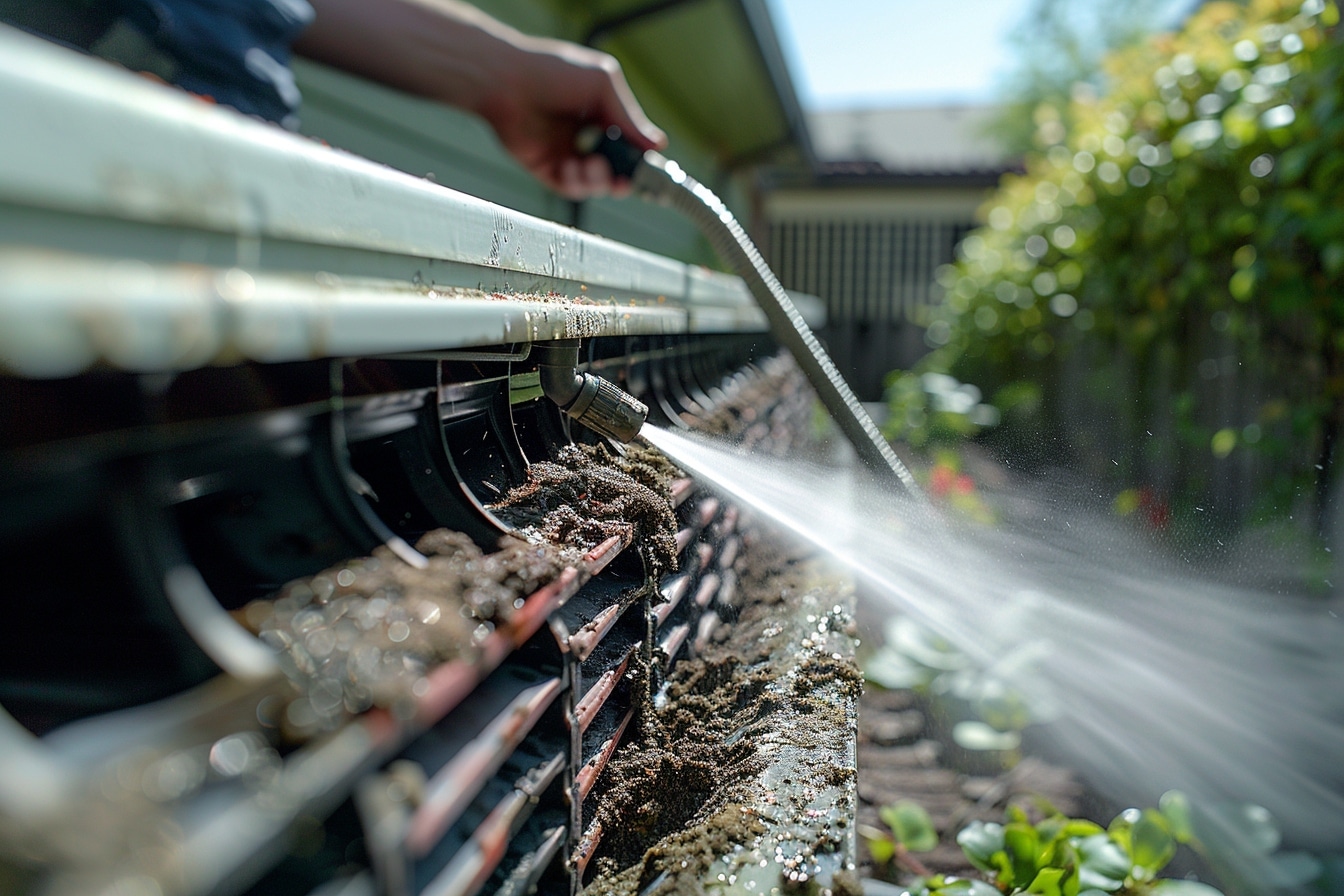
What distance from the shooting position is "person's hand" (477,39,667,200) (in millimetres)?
2295

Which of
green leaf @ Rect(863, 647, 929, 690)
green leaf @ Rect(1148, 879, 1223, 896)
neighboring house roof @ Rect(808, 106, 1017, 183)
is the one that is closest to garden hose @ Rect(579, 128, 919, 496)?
green leaf @ Rect(863, 647, 929, 690)

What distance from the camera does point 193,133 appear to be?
55 centimetres

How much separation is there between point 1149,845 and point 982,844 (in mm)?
333

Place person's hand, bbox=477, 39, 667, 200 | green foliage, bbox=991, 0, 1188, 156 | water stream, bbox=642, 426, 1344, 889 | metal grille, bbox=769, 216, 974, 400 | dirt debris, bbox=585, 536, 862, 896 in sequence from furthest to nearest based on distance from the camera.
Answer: green foliage, bbox=991, 0, 1188, 156 → metal grille, bbox=769, 216, 974, 400 → water stream, bbox=642, 426, 1344, 889 → person's hand, bbox=477, 39, 667, 200 → dirt debris, bbox=585, 536, 862, 896

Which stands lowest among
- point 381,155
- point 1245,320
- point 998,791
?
point 998,791

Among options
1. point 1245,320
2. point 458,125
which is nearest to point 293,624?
point 458,125

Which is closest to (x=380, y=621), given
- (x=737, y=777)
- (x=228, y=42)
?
(x=737, y=777)

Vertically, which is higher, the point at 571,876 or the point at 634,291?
the point at 634,291

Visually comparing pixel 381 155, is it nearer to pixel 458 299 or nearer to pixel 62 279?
pixel 458 299

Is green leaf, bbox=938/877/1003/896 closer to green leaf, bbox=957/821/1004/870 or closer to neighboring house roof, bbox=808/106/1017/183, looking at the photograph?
green leaf, bbox=957/821/1004/870

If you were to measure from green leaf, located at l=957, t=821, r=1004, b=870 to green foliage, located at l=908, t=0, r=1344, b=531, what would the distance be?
192cm

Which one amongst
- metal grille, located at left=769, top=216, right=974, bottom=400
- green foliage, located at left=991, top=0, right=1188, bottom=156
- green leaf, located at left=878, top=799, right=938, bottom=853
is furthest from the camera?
green foliage, located at left=991, top=0, right=1188, bottom=156

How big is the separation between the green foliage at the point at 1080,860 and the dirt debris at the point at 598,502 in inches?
38.4

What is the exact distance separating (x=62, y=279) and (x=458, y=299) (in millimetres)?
453
